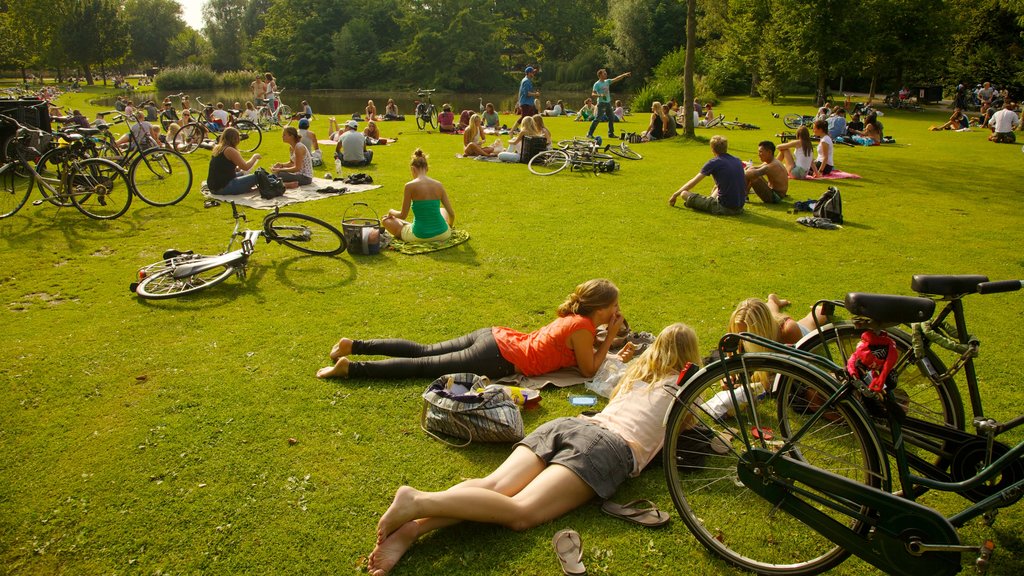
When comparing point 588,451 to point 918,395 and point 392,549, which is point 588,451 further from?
point 918,395

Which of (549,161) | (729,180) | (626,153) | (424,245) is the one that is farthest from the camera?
(626,153)

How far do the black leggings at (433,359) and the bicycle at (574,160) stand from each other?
9479 mm

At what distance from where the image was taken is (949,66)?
33.3 metres

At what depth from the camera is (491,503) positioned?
3260 millimetres

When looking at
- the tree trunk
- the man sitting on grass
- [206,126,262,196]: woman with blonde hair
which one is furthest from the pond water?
the man sitting on grass

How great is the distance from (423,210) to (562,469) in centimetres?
599

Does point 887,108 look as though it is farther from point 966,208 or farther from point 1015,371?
point 1015,371

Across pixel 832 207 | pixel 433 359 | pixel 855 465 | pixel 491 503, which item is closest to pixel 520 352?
pixel 433 359

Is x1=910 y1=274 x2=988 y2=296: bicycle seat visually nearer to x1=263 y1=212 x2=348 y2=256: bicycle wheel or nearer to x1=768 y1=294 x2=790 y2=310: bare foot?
x1=768 y1=294 x2=790 y2=310: bare foot

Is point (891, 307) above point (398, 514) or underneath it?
above

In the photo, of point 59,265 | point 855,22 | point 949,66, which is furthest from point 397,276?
point 949,66

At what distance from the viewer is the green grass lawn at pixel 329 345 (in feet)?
11.1

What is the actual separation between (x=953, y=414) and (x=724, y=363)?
4.93ft

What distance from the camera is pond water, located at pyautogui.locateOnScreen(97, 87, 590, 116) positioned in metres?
41.0
